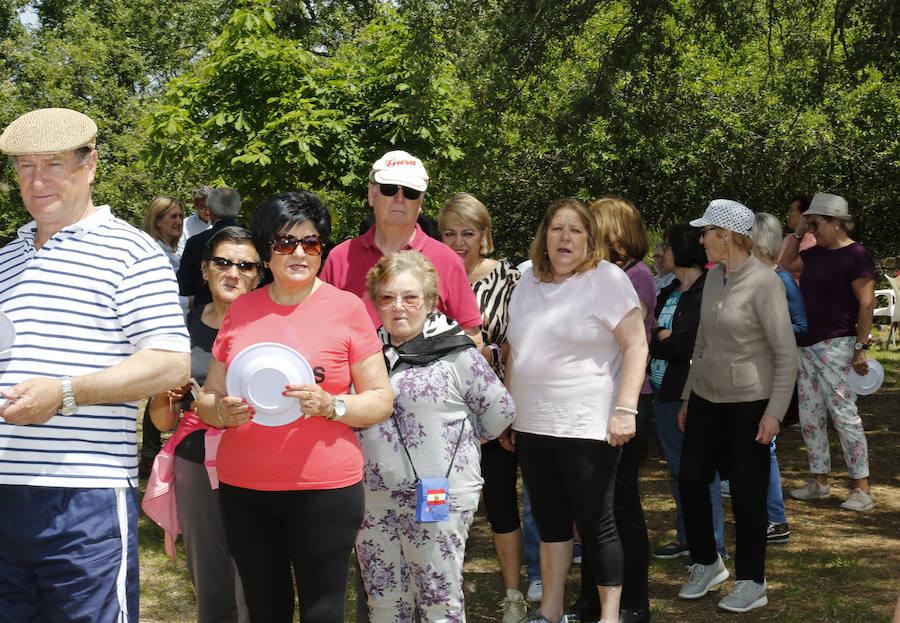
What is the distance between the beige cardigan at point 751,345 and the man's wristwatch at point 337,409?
2.40 m

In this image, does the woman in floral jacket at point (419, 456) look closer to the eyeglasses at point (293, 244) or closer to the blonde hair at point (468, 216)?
the eyeglasses at point (293, 244)

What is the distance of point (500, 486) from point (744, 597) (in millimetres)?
1376

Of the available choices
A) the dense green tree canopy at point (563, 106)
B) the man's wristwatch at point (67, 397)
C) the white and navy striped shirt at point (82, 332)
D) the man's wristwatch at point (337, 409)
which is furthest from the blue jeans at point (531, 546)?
the dense green tree canopy at point (563, 106)

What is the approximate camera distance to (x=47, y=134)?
2.53 meters

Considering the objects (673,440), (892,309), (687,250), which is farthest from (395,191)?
(892,309)

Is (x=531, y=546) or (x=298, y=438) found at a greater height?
(x=298, y=438)

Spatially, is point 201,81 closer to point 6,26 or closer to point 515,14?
point 515,14

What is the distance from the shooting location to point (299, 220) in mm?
3283

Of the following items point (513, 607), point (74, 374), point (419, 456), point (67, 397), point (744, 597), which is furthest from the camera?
point (744, 597)

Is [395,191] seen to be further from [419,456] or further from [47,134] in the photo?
[47,134]

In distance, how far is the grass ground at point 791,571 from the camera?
4.87 meters

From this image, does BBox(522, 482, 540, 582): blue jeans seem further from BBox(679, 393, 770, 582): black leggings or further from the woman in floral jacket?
the woman in floral jacket

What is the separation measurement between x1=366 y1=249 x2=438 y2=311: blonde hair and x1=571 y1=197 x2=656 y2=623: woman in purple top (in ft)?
3.12

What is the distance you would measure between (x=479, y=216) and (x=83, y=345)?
2869 millimetres
